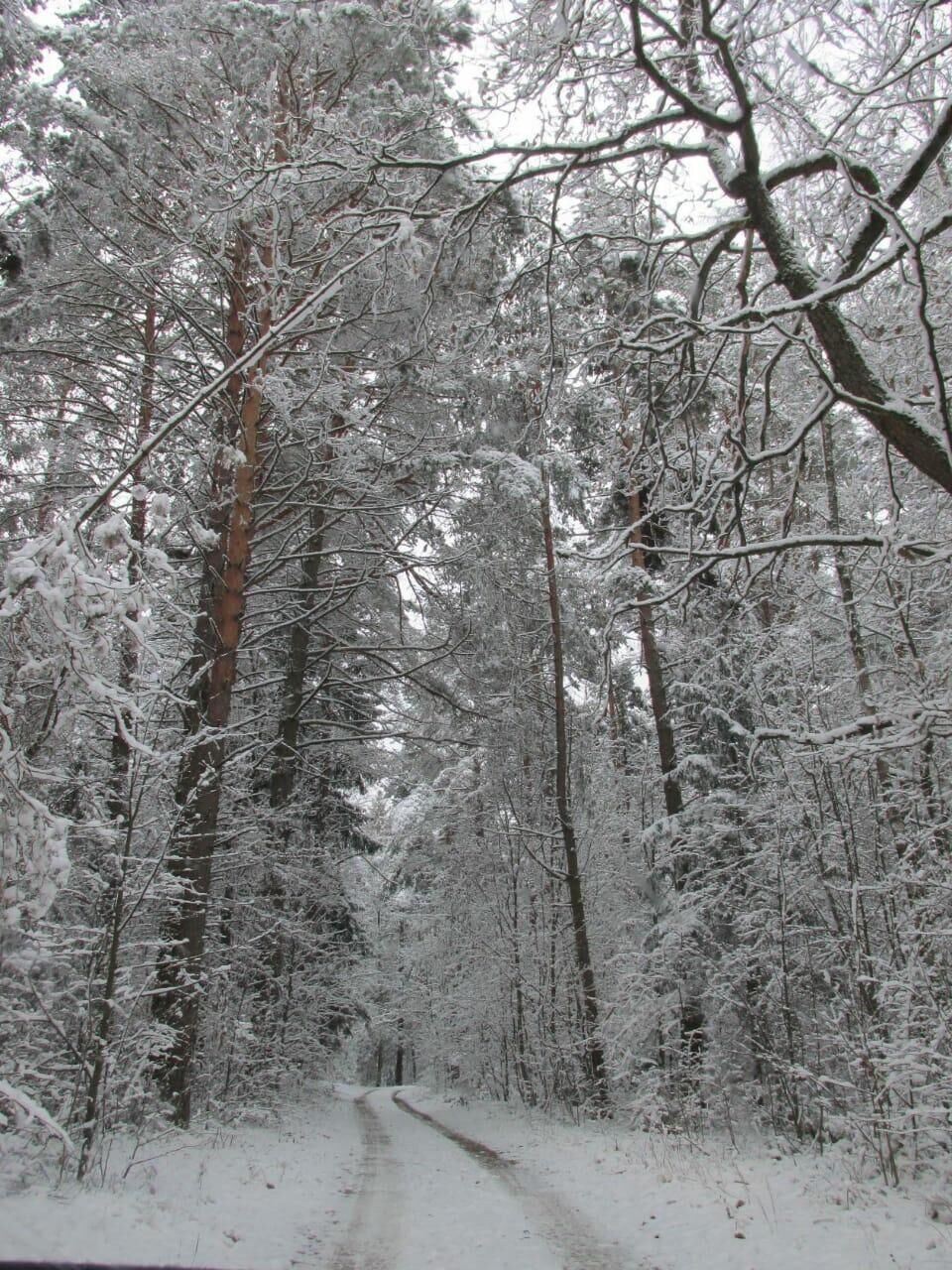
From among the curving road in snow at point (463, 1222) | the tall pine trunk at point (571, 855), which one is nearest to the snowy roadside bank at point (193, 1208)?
the curving road in snow at point (463, 1222)

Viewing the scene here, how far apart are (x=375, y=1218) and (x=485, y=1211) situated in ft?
2.91

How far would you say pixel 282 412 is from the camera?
7.69 m

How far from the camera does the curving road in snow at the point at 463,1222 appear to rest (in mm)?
4535

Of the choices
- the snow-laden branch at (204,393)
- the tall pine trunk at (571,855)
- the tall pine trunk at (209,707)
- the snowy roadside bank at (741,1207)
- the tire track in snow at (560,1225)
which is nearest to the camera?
the snow-laden branch at (204,393)

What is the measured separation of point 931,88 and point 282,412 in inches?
227

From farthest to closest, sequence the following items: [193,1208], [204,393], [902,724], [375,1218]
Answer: [375,1218], [193,1208], [902,724], [204,393]

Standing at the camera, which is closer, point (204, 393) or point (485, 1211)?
point (204, 393)

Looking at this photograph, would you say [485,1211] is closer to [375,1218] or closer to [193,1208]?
[375,1218]

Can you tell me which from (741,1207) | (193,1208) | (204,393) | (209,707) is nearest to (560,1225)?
(741,1207)

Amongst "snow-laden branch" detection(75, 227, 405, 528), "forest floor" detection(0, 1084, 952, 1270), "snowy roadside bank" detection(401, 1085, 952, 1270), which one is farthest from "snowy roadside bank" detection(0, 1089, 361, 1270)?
"snow-laden branch" detection(75, 227, 405, 528)

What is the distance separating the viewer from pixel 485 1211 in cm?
605

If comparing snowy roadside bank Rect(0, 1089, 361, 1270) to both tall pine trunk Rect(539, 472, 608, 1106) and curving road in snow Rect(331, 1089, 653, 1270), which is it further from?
tall pine trunk Rect(539, 472, 608, 1106)

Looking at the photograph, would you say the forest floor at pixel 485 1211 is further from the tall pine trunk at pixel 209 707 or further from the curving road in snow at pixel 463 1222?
the tall pine trunk at pixel 209 707

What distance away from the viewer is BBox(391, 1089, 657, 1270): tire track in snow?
4.48 metres
